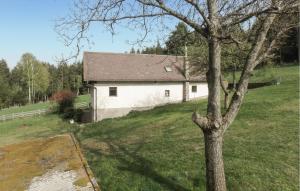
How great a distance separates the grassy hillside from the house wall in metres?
15.9

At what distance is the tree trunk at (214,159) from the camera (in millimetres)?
6941

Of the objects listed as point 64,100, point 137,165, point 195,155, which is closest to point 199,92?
point 64,100

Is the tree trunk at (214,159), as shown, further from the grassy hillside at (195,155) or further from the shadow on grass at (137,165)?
the shadow on grass at (137,165)

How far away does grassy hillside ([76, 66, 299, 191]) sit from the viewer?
8211mm

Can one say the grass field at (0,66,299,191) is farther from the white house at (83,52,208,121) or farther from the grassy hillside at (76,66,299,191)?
the white house at (83,52,208,121)

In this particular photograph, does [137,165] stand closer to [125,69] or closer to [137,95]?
[137,95]

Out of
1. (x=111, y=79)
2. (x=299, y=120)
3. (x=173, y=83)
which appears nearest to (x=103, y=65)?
(x=111, y=79)

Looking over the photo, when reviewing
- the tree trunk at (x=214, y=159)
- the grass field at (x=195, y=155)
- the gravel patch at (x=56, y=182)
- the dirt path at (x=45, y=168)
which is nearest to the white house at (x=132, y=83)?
the grass field at (x=195, y=155)

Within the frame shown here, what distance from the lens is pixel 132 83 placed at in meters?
33.7

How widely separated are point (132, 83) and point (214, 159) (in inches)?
1062

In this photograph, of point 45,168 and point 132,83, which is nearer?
point 45,168

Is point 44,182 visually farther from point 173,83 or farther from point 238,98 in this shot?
point 173,83

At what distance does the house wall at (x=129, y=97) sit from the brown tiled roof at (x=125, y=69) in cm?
64

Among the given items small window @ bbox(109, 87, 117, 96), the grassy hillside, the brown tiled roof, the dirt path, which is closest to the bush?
the brown tiled roof
